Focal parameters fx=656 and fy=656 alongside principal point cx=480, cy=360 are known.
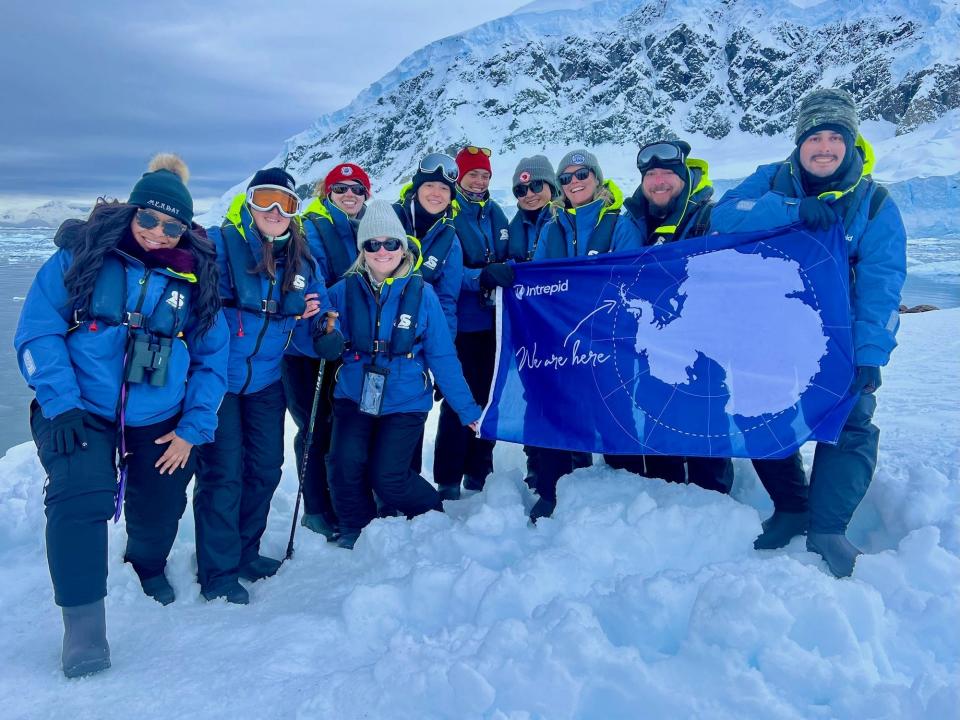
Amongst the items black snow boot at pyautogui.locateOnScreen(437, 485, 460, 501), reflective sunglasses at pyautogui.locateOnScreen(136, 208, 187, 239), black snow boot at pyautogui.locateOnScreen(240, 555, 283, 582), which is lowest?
black snow boot at pyautogui.locateOnScreen(240, 555, 283, 582)

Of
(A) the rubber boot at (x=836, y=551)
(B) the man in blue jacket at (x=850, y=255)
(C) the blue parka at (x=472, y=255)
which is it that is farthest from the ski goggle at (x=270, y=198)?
(A) the rubber boot at (x=836, y=551)

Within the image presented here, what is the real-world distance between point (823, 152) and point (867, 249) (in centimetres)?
45

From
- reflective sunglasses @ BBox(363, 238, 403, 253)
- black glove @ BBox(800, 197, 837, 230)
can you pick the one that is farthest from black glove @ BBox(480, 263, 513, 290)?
black glove @ BBox(800, 197, 837, 230)

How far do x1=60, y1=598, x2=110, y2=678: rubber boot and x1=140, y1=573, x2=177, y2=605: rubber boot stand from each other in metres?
0.43

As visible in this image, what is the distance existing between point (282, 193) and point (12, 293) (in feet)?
83.8

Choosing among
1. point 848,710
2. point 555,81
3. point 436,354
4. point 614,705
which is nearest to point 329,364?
point 436,354

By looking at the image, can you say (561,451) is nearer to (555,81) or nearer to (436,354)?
→ (436,354)

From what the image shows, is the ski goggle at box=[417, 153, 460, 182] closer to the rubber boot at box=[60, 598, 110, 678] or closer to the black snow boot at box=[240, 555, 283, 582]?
the black snow boot at box=[240, 555, 283, 582]

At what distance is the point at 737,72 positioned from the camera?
135 meters

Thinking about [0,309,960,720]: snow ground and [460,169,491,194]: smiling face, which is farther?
[460,169,491,194]: smiling face

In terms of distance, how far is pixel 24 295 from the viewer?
922 inches

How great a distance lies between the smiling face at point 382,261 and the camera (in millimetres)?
3143

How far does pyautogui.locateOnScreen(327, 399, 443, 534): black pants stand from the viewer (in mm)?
3236

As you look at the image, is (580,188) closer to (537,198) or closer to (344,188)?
(537,198)
